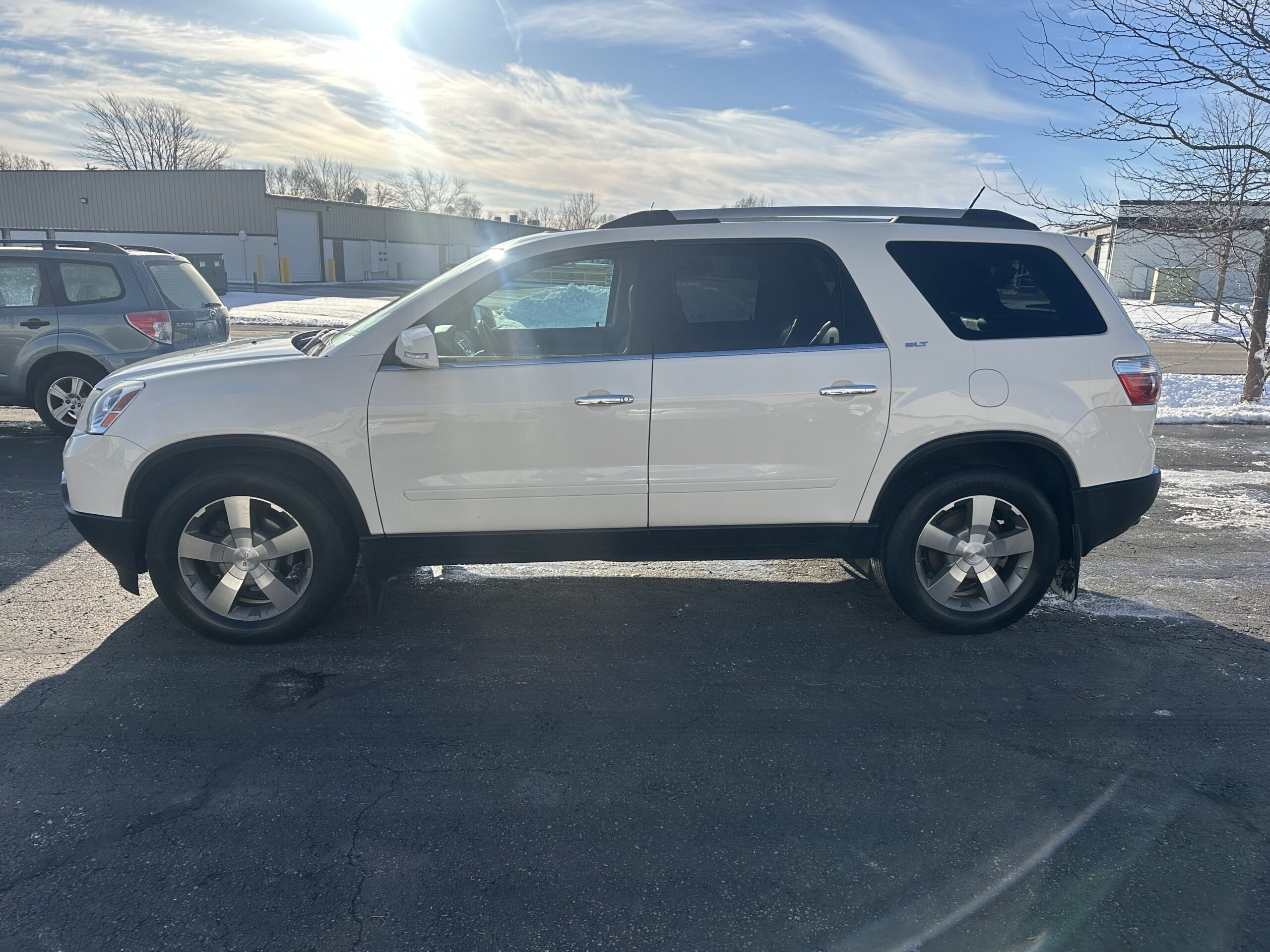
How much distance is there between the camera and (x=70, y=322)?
333 inches

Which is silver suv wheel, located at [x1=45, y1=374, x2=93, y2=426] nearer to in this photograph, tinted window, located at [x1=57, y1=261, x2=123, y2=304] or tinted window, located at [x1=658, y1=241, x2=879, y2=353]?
tinted window, located at [x1=57, y1=261, x2=123, y2=304]

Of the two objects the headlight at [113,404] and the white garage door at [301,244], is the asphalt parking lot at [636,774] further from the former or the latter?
the white garage door at [301,244]

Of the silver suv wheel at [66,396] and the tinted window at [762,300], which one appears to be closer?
the tinted window at [762,300]

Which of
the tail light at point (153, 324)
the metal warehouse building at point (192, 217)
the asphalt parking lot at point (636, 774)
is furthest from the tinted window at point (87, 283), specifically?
the metal warehouse building at point (192, 217)

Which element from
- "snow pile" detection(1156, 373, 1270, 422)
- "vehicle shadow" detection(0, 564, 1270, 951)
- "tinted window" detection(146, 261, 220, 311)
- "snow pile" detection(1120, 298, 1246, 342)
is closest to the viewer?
"vehicle shadow" detection(0, 564, 1270, 951)

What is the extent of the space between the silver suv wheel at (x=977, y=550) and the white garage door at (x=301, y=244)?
48957 mm

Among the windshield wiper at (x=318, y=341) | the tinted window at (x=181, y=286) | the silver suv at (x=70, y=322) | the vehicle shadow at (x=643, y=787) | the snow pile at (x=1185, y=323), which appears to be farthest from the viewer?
the snow pile at (x=1185, y=323)

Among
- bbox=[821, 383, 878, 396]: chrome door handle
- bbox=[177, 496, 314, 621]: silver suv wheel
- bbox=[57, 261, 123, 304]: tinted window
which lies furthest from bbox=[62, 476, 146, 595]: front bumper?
bbox=[57, 261, 123, 304]: tinted window

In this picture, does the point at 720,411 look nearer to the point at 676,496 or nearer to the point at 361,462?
the point at 676,496

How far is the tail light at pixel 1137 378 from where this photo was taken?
4.12 metres

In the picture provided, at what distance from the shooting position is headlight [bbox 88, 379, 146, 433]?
12.9 feet

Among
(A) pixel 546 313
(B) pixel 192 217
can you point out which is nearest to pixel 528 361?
(A) pixel 546 313

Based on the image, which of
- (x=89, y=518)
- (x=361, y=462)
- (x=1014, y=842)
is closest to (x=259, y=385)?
(x=361, y=462)

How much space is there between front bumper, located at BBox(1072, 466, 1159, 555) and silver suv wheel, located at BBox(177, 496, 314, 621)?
3657 mm
